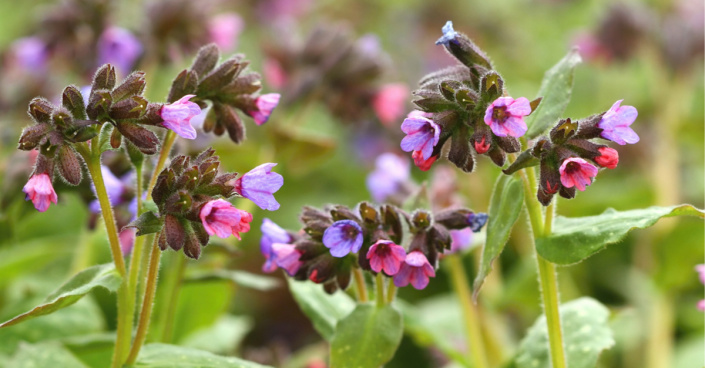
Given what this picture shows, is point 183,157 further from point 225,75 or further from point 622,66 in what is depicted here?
point 622,66

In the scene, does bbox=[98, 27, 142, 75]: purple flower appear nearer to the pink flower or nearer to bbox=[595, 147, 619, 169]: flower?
the pink flower

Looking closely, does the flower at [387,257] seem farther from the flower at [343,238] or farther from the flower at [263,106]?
the flower at [263,106]

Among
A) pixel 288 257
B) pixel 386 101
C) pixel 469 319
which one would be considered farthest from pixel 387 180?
pixel 288 257

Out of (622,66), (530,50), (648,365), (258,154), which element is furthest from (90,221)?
(530,50)

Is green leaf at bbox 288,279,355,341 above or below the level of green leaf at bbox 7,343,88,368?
above

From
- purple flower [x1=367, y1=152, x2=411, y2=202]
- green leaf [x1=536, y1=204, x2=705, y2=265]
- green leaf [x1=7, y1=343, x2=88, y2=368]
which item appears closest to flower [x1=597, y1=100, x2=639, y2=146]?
green leaf [x1=536, y1=204, x2=705, y2=265]

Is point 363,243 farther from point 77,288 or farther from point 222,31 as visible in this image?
point 222,31
